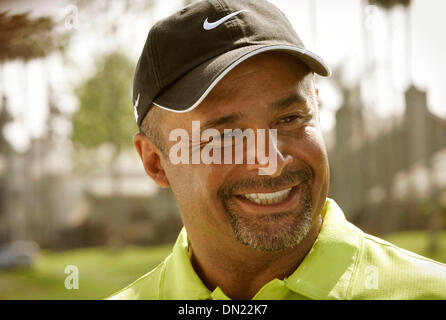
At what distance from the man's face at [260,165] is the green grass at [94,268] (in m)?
3.48

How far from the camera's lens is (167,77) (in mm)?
1230

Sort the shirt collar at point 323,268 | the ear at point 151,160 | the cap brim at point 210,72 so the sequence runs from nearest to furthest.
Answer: the cap brim at point 210,72, the shirt collar at point 323,268, the ear at point 151,160

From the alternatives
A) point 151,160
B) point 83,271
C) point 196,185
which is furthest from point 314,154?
point 83,271

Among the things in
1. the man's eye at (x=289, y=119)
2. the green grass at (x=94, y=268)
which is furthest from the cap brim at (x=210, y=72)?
the green grass at (x=94, y=268)

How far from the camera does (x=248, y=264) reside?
129cm

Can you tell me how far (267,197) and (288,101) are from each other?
0.24 meters

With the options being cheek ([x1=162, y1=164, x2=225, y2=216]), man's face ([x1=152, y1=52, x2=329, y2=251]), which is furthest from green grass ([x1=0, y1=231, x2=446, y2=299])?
man's face ([x1=152, y1=52, x2=329, y2=251])

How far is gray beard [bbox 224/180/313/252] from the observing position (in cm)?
116

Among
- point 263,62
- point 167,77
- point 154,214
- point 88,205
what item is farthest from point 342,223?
point 88,205

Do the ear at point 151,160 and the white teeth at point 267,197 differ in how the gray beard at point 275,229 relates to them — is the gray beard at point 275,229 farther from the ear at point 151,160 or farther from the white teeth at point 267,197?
the ear at point 151,160

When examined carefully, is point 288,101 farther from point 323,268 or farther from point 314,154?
point 323,268

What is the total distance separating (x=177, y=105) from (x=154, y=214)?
534cm

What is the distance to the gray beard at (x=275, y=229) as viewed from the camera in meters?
1.16

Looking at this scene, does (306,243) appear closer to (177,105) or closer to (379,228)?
(177,105)
